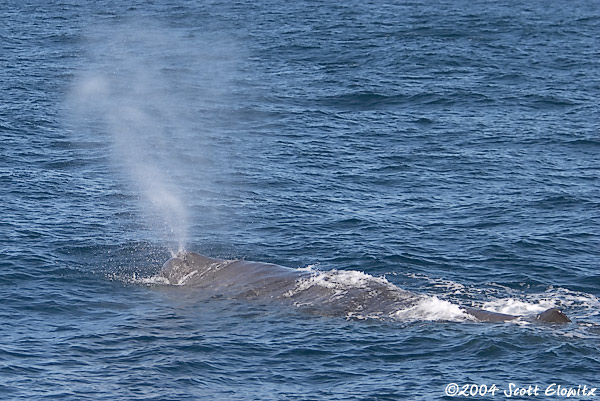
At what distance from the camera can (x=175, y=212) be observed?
53.7m

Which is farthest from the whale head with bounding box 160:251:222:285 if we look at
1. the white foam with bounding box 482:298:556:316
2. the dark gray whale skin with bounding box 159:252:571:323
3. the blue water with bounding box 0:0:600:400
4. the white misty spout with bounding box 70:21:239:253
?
the white foam with bounding box 482:298:556:316

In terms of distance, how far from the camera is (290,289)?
1615 inches

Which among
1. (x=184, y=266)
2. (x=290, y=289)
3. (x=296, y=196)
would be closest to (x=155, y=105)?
(x=296, y=196)

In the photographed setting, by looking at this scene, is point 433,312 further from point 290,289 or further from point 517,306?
point 290,289

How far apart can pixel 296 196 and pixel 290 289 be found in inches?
582

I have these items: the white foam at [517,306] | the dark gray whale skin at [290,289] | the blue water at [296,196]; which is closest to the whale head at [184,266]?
the dark gray whale skin at [290,289]

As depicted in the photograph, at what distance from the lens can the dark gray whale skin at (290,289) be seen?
38.5m

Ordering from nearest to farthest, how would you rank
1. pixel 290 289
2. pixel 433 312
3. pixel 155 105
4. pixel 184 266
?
1. pixel 433 312
2. pixel 290 289
3. pixel 184 266
4. pixel 155 105

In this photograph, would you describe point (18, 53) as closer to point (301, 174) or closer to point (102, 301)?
point (301, 174)

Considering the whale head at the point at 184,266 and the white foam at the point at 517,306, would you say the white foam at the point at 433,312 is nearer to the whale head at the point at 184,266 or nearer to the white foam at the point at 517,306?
the white foam at the point at 517,306

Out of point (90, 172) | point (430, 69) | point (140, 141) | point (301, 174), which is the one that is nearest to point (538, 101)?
point (430, 69)

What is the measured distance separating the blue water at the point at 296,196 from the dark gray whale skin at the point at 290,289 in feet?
2.44

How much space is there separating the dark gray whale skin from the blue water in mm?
745

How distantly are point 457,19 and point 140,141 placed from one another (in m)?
48.8
